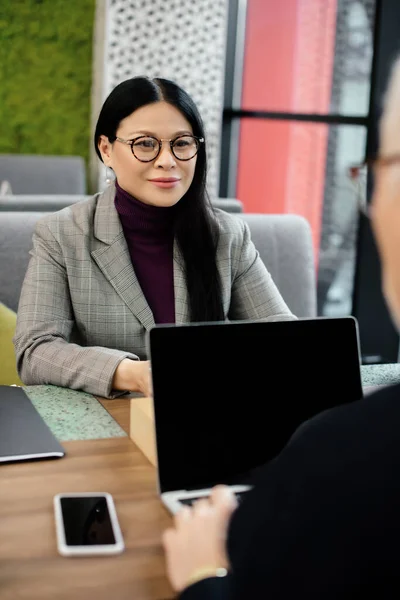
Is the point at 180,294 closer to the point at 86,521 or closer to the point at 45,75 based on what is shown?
the point at 86,521

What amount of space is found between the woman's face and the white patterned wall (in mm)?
3432

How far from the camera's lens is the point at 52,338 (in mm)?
1672

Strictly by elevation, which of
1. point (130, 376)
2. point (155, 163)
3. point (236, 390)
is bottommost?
point (130, 376)

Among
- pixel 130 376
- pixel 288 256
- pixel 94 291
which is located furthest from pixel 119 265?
pixel 288 256

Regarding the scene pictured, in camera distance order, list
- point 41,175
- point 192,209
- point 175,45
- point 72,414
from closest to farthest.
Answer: point 72,414, point 192,209, point 41,175, point 175,45

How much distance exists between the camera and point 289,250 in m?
2.42

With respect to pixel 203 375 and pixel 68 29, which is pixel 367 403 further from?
pixel 68 29

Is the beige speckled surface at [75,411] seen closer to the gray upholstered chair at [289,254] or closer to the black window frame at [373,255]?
the gray upholstered chair at [289,254]

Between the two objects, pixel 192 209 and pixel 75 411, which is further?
pixel 192 209

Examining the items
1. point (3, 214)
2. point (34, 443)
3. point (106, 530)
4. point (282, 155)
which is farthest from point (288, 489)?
point (282, 155)

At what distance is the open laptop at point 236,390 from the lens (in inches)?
41.1

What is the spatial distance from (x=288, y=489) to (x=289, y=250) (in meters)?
1.82

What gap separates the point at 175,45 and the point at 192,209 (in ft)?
11.9

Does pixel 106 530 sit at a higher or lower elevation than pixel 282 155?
lower
